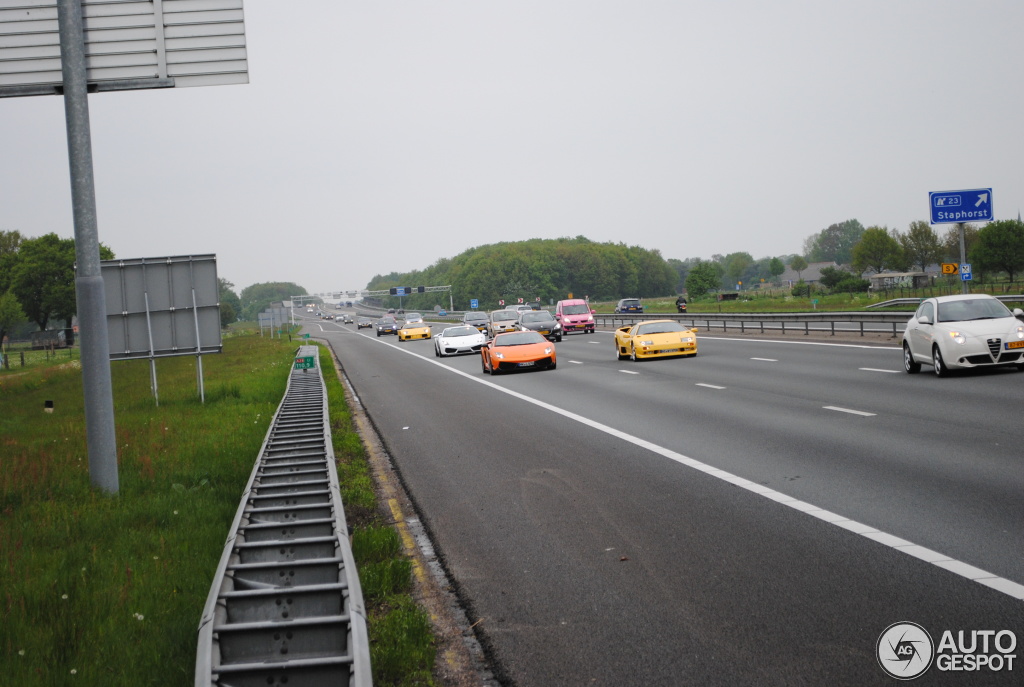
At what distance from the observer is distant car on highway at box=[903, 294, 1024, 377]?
18547 mm

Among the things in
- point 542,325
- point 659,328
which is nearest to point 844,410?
point 659,328

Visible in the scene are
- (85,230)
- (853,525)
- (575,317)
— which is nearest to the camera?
(853,525)

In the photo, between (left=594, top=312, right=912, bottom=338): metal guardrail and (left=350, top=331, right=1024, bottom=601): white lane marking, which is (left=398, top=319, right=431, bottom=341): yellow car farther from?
(left=350, top=331, right=1024, bottom=601): white lane marking

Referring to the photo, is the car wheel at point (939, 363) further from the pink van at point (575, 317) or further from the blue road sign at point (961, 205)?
the pink van at point (575, 317)

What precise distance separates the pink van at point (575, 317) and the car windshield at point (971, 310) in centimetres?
3671

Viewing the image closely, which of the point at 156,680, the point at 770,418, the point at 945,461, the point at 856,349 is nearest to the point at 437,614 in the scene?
the point at 156,680

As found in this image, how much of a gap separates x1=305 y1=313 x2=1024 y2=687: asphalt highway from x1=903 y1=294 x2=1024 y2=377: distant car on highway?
1016 millimetres

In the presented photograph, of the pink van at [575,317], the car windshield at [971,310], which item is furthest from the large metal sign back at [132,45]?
the pink van at [575,317]

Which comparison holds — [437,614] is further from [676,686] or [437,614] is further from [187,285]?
[187,285]

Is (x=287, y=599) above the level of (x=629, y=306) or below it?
below

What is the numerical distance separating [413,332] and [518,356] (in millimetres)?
36935

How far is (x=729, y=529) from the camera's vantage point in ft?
25.6

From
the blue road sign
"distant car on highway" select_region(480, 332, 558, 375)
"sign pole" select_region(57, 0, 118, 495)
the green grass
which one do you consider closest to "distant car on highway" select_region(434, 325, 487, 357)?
"distant car on highway" select_region(480, 332, 558, 375)

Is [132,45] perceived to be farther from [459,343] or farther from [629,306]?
[629,306]
